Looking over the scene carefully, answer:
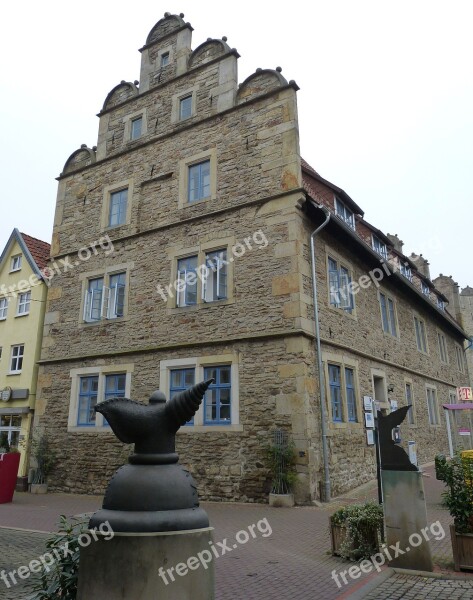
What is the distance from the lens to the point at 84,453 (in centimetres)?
1385

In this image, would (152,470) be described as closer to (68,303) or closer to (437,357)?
(68,303)

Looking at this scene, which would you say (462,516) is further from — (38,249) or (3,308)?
(38,249)

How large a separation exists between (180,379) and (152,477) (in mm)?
9585

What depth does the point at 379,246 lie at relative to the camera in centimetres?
1959

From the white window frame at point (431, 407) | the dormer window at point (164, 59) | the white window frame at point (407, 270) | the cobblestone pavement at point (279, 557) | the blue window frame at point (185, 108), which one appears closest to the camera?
the cobblestone pavement at point (279, 557)

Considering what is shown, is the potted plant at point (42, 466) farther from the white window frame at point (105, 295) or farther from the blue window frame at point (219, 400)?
the blue window frame at point (219, 400)

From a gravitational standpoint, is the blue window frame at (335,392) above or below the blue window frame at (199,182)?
below

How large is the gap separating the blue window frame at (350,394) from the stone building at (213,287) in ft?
0.13

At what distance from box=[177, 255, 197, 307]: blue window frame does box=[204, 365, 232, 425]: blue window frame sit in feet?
6.99

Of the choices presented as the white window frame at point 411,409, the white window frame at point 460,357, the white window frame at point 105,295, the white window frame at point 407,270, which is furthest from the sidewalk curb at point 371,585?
the white window frame at point 460,357

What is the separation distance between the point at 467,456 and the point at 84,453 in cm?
1095

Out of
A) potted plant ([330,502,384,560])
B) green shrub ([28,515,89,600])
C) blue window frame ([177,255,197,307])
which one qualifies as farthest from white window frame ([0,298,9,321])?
green shrub ([28,515,89,600])

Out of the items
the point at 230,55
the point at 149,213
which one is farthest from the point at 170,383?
the point at 230,55

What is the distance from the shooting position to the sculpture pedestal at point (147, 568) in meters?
2.84
